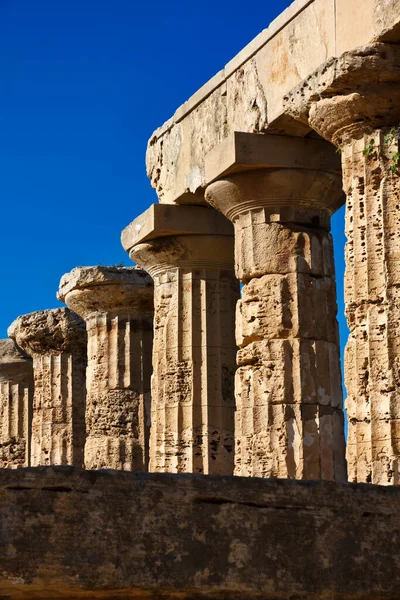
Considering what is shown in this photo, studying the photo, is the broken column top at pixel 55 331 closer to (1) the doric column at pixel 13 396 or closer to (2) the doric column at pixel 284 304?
(1) the doric column at pixel 13 396

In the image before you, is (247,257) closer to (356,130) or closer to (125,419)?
(356,130)

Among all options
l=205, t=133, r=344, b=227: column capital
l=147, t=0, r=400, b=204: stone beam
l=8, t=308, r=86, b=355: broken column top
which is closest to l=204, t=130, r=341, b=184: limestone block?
l=205, t=133, r=344, b=227: column capital

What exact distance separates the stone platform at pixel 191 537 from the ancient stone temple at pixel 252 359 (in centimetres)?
1

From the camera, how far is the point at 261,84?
1563cm

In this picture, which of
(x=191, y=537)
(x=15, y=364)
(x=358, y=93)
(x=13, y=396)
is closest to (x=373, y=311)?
(x=358, y=93)

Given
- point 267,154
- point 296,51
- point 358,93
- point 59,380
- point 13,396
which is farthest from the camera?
point 13,396

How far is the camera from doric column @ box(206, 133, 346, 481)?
50.4ft

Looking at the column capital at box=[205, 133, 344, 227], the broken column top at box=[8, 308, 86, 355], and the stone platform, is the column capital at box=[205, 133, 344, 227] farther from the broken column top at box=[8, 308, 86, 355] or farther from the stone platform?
the broken column top at box=[8, 308, 86, 355]

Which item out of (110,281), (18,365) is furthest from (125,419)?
(18,365)

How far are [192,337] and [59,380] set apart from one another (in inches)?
298

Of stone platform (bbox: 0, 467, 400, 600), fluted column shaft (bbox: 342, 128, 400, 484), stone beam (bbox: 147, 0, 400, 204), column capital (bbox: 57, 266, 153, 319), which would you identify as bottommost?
stone platform (bbox: 0, 467, 400, 600)

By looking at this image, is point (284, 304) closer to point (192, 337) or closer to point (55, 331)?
point (192, 337)

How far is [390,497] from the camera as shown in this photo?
28.0 ft

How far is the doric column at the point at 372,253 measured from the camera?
12852 millimetres
